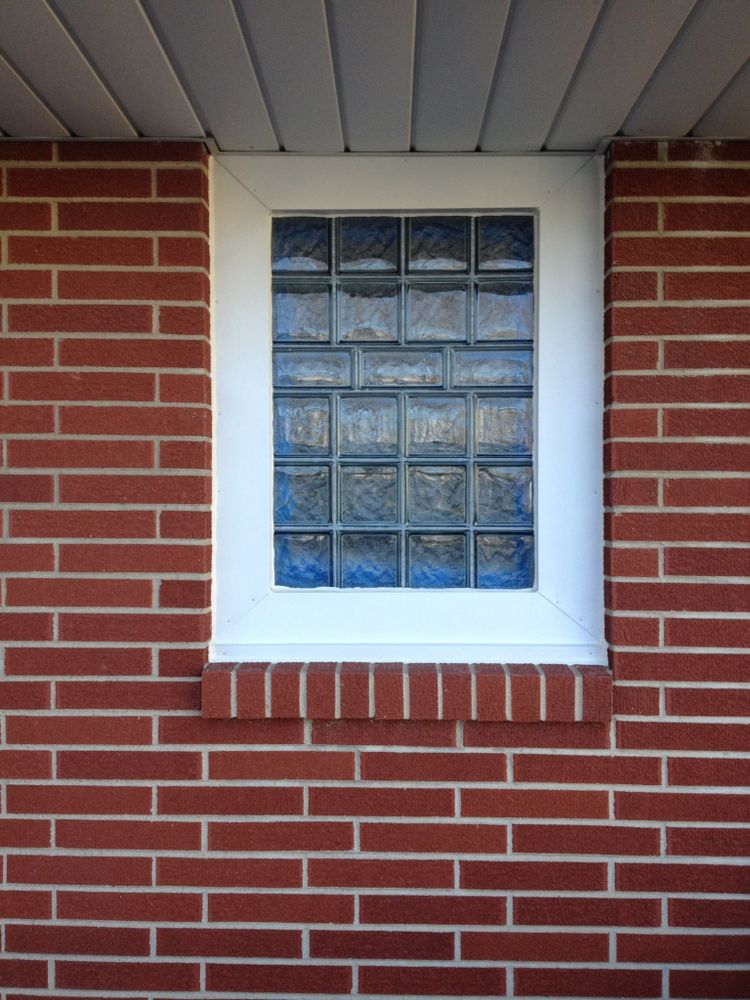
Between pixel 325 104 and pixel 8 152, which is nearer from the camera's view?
pixel 325 104

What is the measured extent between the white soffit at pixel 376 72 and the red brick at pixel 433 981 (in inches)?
91.2

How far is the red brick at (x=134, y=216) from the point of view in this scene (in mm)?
2041

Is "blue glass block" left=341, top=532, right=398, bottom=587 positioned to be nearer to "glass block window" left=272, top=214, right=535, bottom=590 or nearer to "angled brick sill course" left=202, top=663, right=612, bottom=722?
"glass block window" left=272, top=214, right=535, bottom=590

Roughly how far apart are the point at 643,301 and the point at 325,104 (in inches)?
39.5

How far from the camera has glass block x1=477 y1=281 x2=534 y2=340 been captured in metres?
2.18

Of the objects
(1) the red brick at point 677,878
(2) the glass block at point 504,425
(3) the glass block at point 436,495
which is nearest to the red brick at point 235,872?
(1) the red brick at point 677,878

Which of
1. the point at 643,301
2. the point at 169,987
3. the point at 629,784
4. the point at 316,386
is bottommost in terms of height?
the point at 169,987

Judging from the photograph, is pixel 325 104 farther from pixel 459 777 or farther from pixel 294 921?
pixel 294 921

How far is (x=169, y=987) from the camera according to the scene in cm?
204

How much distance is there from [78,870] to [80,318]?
1.55m

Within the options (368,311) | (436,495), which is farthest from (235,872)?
(368,311)

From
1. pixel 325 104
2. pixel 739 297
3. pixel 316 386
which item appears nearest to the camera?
pixel 325 104

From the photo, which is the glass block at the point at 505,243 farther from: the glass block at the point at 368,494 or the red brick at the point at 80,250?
the red brick at the point at 80,250

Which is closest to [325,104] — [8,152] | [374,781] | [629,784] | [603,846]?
[8,152]
